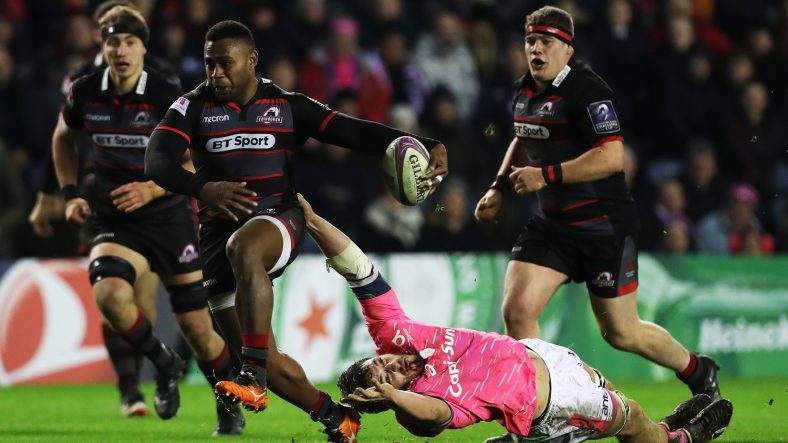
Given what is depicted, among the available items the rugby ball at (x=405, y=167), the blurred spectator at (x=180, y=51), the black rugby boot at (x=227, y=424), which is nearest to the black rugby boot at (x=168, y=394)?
the black rugby boot at (x=227, y=424)

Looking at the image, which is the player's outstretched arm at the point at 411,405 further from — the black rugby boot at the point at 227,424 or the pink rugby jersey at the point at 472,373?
the black rugby boot at the point at 227,424

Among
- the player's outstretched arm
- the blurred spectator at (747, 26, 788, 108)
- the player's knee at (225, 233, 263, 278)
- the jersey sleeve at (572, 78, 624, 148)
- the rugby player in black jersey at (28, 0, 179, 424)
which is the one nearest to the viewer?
the player's outstretched arm

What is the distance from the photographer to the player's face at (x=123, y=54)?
8.38m

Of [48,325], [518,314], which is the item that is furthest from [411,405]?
[48,325]

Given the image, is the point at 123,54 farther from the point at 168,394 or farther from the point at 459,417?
the point at 459,417

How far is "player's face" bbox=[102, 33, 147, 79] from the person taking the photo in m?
8.38

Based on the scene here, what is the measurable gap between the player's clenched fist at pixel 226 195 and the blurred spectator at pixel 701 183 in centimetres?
908

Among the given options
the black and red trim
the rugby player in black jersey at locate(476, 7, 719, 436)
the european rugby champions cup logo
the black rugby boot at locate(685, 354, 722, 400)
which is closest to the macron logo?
the rugby player in black jersey at locate(476, 7, 719, 436)

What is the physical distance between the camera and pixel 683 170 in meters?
15.1

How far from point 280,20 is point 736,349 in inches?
246

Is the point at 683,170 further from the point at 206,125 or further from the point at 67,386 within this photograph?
the point at 206,125

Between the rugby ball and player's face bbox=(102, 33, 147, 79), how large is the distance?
244 cm

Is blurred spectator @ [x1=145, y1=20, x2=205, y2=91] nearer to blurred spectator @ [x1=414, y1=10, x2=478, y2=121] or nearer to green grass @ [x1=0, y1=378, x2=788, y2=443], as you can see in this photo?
blurred spectator @ [x1=414, y1=10, x2=478, y2=121]

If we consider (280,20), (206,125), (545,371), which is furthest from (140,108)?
(280,20)
